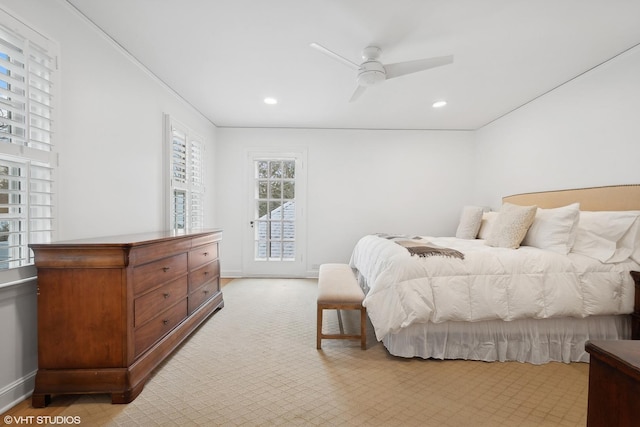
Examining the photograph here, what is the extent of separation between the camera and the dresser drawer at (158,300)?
5.89ft

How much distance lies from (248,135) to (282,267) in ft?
7.88

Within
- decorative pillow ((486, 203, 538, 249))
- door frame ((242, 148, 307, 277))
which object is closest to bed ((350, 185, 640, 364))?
decorative pillow ((486, 203, 538, 249))

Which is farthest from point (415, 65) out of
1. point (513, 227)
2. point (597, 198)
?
point (597, 198)

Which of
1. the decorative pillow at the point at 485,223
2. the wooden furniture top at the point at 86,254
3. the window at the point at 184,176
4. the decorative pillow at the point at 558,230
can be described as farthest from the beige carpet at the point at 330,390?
the decorative pillow at the point at 485,223

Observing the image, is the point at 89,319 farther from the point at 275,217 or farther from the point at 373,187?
the point at 373,187

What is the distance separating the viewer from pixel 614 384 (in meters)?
0.76

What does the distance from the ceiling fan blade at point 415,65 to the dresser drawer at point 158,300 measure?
2543mm

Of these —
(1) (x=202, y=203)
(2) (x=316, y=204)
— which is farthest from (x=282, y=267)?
(1) (x=202, y=203)

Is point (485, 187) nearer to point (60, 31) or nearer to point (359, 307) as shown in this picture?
point (359, 307)

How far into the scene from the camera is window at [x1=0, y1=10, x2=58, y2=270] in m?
1.56

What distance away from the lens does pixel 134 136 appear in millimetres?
2660

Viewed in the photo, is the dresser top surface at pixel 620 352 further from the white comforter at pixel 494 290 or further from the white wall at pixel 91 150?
the white wall at pixel 91 150

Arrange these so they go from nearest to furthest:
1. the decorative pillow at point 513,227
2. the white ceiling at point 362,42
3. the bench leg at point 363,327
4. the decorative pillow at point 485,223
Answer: the white ceiling at point 362,42 < the bench leg at point 363,327 < the decorative pillow at point 513,227 < the decorative pillow at point 485,223

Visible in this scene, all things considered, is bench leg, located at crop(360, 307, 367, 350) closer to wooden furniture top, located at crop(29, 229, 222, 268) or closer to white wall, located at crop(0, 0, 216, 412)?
wooden furniture top, located at crop(29, 229, 222, 268)
